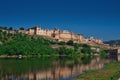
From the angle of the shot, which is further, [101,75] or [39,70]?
[39,70]

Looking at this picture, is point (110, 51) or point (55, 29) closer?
point (110, 51)

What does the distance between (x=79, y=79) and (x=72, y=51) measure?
88.8 metres

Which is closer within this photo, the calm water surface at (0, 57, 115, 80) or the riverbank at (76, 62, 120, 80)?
the riverbank at (76, 62, 120, 80)

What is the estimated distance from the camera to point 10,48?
10388cm

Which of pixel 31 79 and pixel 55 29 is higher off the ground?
pixel 55 29

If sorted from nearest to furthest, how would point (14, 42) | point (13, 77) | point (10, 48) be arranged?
1. point (13, 77)
2. point (10, 48)
3. point (14, 42)

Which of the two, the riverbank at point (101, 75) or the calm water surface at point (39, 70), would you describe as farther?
the calm water surface at point (39, 70)

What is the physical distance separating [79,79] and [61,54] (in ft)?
284

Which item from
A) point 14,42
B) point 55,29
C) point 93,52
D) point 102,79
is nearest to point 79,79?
point 102,79

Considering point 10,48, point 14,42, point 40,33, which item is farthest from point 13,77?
point 40,33

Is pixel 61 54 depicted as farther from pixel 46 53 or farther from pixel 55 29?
pixel 55 29

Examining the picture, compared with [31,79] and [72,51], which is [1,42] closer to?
[72,51]

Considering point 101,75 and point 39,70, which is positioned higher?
point 39,70

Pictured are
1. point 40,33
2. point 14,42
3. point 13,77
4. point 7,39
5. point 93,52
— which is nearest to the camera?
point 13,77
